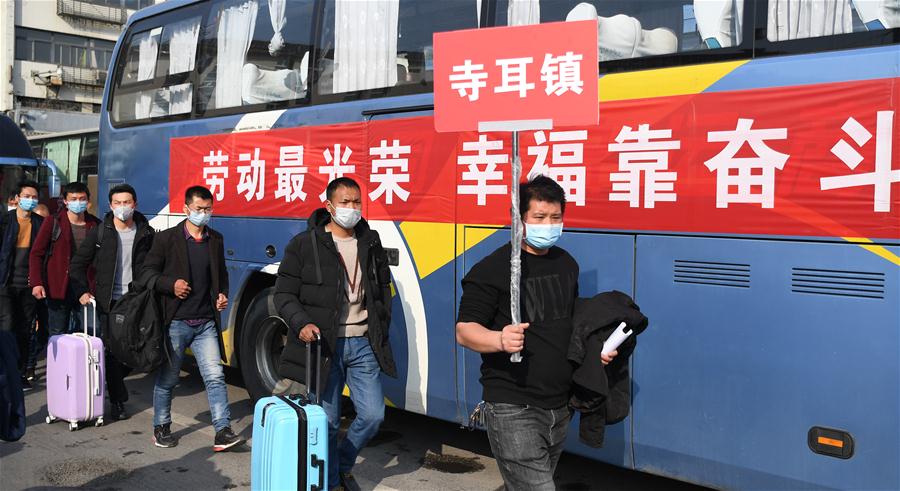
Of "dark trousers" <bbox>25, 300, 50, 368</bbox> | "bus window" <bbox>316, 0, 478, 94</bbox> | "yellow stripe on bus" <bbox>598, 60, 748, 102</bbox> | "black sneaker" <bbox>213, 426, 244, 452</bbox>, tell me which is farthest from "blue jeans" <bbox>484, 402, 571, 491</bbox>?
"dark trousers" <bbox>25, 300, 50, 368</bbox>

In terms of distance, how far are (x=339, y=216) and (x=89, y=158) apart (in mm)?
16629

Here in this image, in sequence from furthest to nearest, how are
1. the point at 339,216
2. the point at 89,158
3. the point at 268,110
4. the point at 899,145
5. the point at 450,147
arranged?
the point at 89,158, the point at 268,110, the point at 450,147, the point at 339,216, the point at 899,145

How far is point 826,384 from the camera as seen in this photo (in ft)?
13.3

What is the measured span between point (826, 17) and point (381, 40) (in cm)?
299

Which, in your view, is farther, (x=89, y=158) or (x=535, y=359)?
(x=89, y=158)

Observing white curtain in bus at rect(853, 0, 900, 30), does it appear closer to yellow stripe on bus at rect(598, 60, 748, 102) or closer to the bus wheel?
yellow stripe on bus at rect(598, 60, 748, 102)

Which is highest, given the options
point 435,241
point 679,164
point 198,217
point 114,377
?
point 679,164

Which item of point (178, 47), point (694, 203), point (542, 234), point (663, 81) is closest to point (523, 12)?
point (663, 81)

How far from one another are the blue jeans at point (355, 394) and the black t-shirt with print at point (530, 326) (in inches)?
59.2

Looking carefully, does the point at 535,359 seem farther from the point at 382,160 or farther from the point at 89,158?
the point at 89,158

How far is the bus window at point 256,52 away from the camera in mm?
6699

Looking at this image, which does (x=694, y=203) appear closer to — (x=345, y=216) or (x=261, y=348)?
(x=345, y=216)

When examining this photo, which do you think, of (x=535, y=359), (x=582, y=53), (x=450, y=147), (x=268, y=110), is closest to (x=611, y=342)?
(x=535, y=359)

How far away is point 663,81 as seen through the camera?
4590 millimetres
